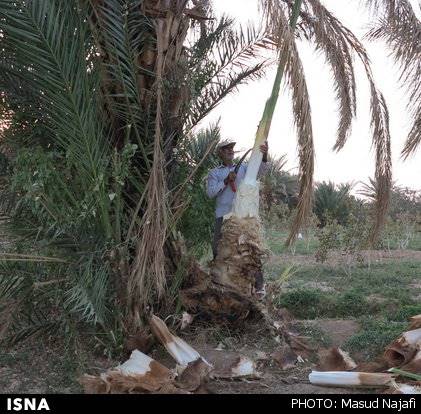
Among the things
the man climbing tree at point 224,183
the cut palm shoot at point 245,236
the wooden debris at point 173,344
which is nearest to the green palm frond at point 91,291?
the wooden debris at point 173,344

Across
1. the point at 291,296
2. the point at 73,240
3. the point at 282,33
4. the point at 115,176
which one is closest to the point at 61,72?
the point at 115,176

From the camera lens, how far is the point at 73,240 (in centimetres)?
573

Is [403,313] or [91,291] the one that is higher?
[91,291]

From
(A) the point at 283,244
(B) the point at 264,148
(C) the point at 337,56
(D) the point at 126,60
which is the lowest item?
(A) the point at 283,244

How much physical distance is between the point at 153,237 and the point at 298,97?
187cm

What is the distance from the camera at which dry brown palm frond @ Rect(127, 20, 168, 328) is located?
213 inches

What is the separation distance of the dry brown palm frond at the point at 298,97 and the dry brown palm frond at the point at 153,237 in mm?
1054

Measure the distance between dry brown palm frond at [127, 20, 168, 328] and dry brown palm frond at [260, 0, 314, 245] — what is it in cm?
105

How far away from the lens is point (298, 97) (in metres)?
5.86

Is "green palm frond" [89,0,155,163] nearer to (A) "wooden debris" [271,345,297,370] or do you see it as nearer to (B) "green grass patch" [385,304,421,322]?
(A) "wooden debris" [271,345,297,370]

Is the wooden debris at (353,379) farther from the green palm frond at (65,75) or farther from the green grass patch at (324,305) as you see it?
the green grass patch at (324,305)

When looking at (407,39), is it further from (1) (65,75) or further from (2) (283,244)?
(2) (283,244)

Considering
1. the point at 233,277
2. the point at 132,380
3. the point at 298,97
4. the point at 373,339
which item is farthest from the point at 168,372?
the point at 298,97

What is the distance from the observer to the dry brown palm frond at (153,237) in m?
5.42
